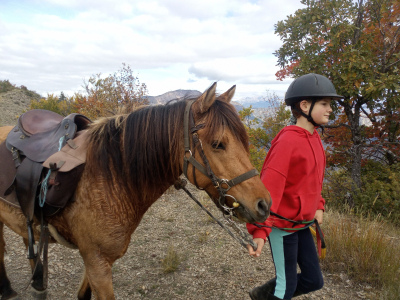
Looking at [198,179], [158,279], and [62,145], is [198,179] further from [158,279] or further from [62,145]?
[158,279]

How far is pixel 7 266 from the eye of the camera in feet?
10.8

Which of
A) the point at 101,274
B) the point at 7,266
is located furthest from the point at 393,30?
the point at 7,266

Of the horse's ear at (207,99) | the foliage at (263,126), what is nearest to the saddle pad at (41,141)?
the horse's ear at (207,99)

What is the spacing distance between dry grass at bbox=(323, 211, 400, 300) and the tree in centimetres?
190

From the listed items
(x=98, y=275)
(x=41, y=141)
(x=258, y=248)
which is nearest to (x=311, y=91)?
(x=258, y=248)

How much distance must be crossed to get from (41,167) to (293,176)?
1887mm

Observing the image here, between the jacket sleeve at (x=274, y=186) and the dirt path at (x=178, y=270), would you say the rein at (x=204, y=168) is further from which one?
the dirt path at (x=178, y=270)

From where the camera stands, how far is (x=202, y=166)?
1.54 metres

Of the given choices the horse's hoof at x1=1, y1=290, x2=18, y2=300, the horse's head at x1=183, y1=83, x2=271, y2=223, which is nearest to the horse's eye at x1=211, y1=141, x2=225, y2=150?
the horse's head at x1=183, y1=83, x2=271, y2=223

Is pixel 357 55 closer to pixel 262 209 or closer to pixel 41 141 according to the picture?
pixel 262 209

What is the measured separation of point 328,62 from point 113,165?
511 centimetres

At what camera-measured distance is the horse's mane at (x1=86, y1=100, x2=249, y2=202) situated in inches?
68.7

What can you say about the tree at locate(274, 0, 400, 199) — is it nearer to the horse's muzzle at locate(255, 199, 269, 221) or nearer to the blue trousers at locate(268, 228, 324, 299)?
the blue trousers at locate(268, 228, 324, 299)

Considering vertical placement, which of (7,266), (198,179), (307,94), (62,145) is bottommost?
(7,266)
